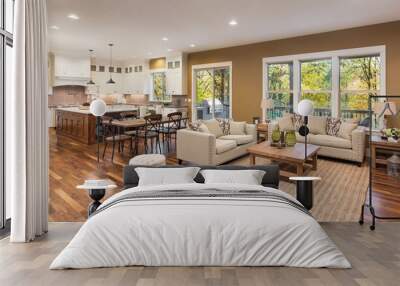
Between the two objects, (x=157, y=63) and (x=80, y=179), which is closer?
(x=80, y=179)

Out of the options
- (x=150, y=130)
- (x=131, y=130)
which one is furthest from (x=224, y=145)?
(x=131, y=130)

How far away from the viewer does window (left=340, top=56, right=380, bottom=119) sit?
23.7 feet

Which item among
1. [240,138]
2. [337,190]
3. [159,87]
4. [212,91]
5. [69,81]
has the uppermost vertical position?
[69,81]

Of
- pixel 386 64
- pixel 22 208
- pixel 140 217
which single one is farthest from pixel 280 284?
pixel 386 64

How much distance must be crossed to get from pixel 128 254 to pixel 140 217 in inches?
10.9

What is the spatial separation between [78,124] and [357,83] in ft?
23.9

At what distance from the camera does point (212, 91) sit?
10.7 m

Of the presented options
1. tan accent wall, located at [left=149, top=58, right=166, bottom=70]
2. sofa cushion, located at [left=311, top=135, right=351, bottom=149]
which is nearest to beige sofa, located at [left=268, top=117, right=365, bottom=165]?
sofa cushion, located at [left=311, top=135, right=351, bottom=149]

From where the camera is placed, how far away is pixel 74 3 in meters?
5.31

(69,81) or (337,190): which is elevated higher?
(69,81)

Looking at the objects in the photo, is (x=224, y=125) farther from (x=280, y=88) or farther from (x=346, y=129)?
(x=280, y=88)

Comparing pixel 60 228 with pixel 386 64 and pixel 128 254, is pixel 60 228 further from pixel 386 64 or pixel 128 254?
pixel 386 64

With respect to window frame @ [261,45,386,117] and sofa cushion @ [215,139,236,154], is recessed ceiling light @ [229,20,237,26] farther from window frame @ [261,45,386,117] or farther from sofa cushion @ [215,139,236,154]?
sofa cushion @ [215,139,236,154]

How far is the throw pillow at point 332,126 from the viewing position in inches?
272
